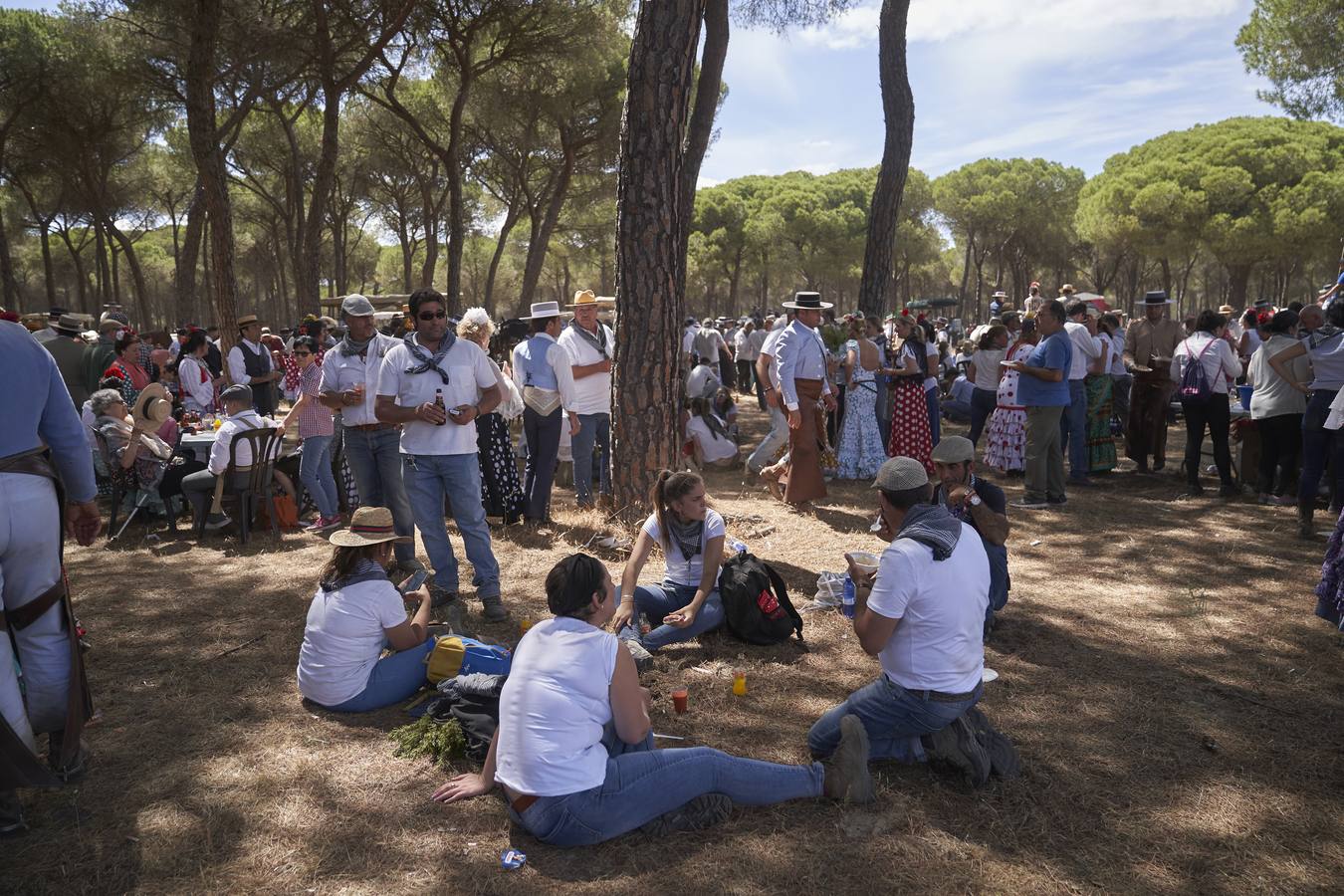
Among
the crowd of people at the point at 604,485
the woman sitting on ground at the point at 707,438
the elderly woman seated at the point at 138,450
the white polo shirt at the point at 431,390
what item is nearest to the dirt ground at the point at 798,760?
the crowd of people at the point at 604,485

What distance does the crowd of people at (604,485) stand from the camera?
2861 millimetres

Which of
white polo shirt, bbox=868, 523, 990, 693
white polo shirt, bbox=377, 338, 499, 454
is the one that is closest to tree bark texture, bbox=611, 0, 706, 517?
white polo shirt, bbox=377, 338, 499, 454

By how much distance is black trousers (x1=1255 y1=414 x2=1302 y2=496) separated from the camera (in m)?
7.24

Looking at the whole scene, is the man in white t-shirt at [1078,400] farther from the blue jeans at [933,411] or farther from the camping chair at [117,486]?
the camping chair at [117,486]

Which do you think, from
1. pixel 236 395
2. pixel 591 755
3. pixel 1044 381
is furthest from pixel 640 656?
pixel 1044 381

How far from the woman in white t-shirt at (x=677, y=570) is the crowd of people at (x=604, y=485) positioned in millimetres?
16

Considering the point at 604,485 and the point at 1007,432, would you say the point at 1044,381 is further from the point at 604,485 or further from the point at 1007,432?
the point at 604,485

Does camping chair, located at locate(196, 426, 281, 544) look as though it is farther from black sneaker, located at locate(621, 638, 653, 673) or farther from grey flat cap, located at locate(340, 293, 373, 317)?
black sneaker, located at locate(621, 638, 653, 673)

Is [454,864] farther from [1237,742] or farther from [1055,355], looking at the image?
[1055,355]

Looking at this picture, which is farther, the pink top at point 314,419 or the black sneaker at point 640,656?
the pink top at point 314,419

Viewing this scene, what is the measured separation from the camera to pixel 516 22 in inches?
635

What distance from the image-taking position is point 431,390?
4875 millimetres

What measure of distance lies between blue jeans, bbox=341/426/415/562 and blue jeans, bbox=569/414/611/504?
1.80m

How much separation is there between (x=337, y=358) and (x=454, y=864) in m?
4.02
